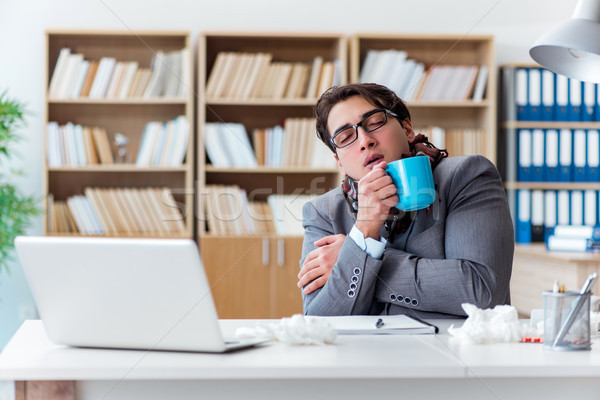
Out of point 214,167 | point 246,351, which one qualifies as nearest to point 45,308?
point 246,351

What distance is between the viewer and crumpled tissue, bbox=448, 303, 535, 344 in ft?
3.49

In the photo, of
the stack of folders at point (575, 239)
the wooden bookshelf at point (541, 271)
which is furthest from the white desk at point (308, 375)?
the stack of folders at point (575, 239)

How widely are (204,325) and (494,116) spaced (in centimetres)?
321

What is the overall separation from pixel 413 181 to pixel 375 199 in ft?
0.32

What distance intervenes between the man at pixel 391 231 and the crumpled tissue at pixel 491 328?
0.91ft

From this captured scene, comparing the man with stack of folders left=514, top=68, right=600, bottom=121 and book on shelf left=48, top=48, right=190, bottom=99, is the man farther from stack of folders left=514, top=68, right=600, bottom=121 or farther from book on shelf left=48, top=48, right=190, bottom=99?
stack of folders left=514, top=68, right=600, bottom=121

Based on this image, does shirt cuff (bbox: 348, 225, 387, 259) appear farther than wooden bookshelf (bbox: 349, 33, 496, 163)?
No

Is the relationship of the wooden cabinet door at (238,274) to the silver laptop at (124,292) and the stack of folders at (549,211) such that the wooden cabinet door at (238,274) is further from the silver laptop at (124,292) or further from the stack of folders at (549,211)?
the silver laptop at (124,292)

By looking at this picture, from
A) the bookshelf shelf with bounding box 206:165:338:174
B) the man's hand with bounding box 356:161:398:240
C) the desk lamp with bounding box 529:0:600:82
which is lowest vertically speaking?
the man's hand with bounding box 356:161:398:240

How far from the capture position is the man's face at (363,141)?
5.23ft

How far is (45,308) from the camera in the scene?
38.8 inches

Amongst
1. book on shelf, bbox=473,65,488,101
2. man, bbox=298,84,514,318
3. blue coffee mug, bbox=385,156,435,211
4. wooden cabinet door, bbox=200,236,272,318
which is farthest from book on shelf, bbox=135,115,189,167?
blue coffee mug, bbox=385,156,435,211

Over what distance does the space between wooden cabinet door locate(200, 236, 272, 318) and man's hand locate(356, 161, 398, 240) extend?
7.14ft

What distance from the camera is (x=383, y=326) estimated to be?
1.19 meters
